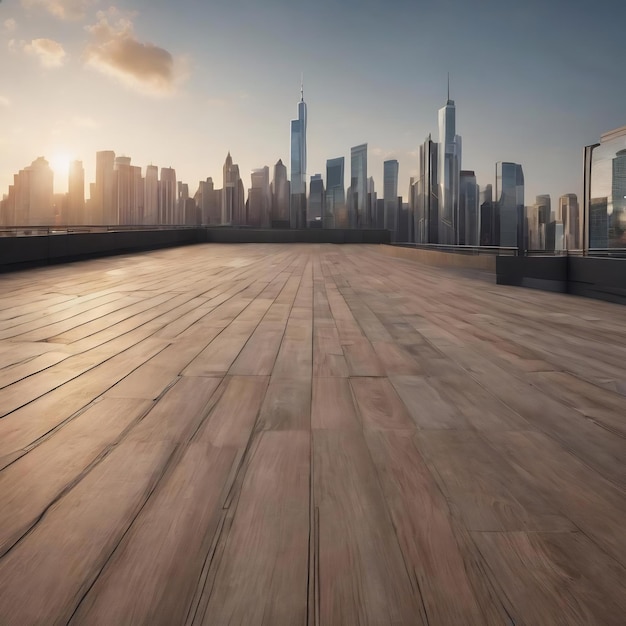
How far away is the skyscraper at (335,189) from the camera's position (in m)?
83.9

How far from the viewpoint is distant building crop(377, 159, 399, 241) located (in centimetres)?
8150

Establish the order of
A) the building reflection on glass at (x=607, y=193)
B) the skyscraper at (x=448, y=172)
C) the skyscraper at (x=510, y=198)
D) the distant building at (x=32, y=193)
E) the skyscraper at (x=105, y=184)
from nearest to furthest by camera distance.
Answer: the building reflection on glass at (x=607, y=193) < the skyscraper at (x=510, y=198) < the distant building at (x=32, y=193) < the skyscraper at (x=448, y=172) < the skyscraper at (x=105, y=184)

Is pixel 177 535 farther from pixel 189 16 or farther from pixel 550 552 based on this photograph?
pixel 189 16

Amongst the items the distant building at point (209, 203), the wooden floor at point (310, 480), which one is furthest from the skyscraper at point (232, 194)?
the wooden floor at point (310, 480)

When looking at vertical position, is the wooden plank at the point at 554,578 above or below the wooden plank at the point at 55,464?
below

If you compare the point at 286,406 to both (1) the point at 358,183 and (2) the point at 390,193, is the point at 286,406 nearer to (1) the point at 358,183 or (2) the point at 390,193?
(1) the point at 358,183

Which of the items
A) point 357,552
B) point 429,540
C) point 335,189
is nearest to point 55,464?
point 357,552

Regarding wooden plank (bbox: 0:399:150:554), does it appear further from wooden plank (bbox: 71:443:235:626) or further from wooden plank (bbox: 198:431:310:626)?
wooden plank (bbox: 198:431:310:626)

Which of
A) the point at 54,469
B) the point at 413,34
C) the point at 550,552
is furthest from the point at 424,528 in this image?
the point at 413,34

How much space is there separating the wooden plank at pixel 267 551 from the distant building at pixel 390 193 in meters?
78.7

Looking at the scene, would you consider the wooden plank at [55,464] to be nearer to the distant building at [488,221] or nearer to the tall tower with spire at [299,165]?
the distant building at [488,221]

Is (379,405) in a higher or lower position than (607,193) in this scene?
lower

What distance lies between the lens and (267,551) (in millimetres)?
905

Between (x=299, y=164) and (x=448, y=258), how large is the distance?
97.3 meters
